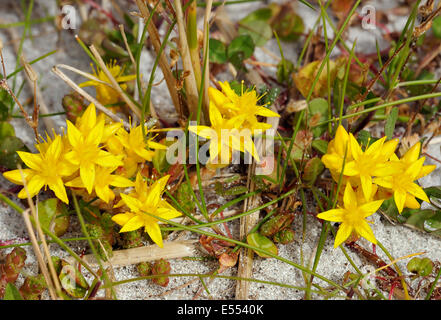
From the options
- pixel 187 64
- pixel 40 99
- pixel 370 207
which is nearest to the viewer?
pixel 370 207

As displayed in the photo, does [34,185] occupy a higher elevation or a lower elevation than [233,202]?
higher

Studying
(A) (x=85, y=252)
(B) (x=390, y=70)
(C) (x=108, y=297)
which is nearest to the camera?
(C) (x=108, y=297)

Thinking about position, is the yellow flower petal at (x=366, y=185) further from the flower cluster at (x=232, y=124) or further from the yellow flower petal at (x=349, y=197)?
the flower cluster at (x=232, y=124)

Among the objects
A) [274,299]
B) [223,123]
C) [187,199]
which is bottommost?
[274,299]

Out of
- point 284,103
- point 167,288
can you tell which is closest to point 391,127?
point 284,103

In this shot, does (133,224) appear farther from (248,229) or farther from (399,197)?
(399,197)

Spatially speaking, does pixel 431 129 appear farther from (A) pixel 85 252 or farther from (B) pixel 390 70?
(A) pixel 85 252

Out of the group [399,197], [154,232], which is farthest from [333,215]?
[154,232]
